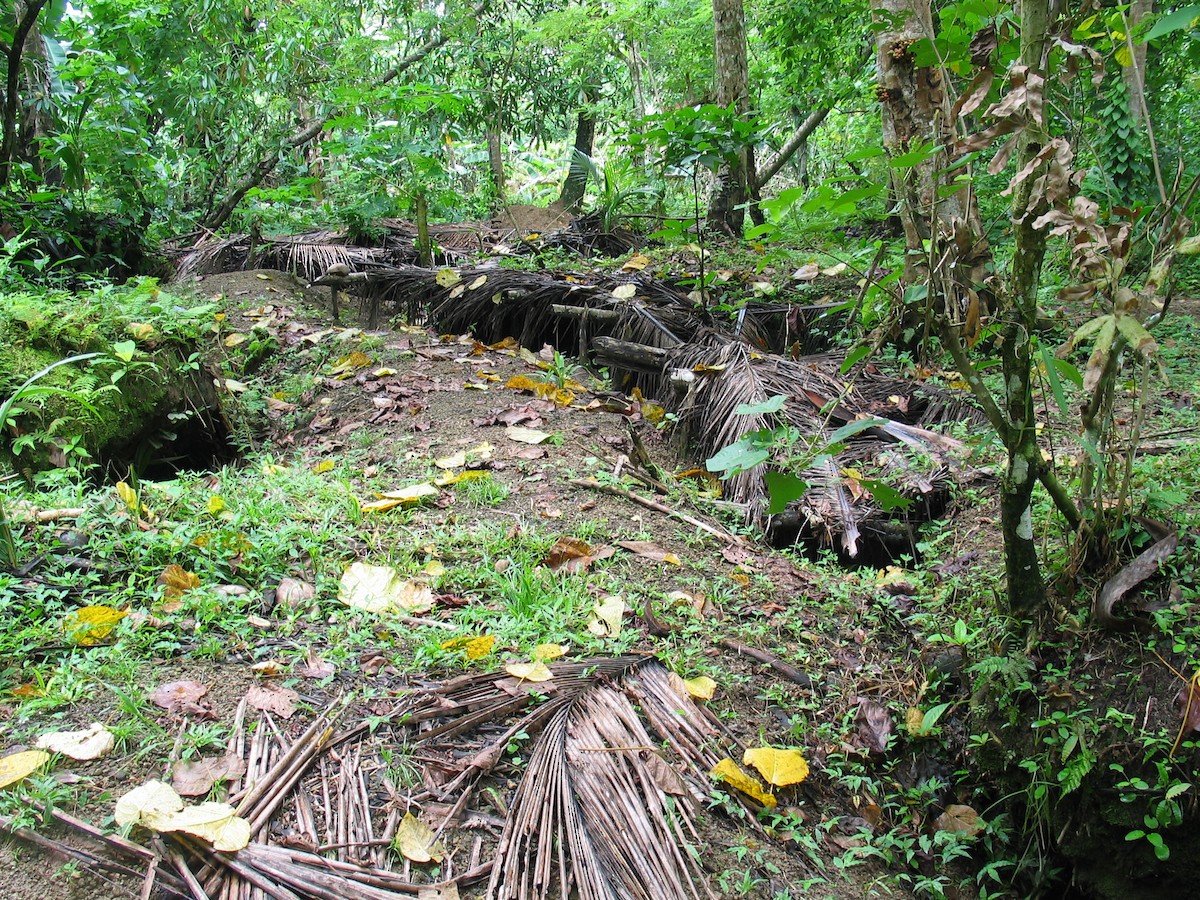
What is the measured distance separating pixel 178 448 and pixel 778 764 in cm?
289

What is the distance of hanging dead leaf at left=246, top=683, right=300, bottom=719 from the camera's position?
1.66m

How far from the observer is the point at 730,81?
607cm

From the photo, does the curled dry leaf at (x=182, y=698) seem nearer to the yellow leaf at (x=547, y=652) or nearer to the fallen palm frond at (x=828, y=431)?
the yellow leaf at (x=547, y=652)

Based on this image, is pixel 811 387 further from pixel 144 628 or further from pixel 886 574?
pixel 144 628

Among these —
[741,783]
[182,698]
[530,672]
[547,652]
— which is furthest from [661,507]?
[182,698]

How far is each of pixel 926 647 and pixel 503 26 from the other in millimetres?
8959

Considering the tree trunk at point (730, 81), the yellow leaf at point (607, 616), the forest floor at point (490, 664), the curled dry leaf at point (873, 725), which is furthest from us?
the tree trunk at point (730, 81)

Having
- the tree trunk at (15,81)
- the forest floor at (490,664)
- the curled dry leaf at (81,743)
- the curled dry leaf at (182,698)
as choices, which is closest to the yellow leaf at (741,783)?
the forest floor at (490,664)

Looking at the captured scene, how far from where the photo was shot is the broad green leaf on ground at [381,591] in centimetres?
206

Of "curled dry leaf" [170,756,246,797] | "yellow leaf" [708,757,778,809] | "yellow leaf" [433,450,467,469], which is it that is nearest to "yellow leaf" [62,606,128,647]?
"curled dry leaf" [170,756,246,797]

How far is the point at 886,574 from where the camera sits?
2.64 m

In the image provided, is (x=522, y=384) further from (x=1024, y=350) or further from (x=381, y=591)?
(x=1024, y=350)

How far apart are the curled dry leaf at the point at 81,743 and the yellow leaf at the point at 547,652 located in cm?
87

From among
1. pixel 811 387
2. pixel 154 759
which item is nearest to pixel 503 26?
pixel 811 387
